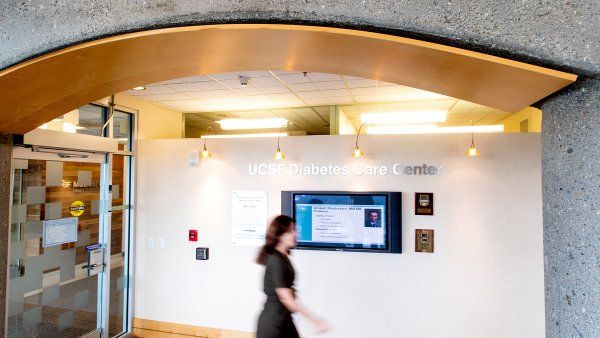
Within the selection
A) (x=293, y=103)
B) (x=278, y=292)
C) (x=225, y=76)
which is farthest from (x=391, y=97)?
(x=278, y=292)

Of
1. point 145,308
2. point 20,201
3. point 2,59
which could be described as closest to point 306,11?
point 2,59

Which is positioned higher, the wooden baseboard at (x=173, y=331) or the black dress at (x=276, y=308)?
the black dress at (x=276, y=308)

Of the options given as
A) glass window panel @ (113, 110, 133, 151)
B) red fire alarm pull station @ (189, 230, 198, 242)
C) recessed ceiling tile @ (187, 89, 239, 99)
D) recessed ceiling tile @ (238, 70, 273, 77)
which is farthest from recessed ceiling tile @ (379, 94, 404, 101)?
glass window panel @ (113, 110, 133, 151)

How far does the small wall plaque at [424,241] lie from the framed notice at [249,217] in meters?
1.92

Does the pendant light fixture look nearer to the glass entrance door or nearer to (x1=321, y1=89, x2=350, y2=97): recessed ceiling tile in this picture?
(x1=321, y1=89, x2=350, y2=97): recessed ceiling tile

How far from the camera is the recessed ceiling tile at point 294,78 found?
410 cm

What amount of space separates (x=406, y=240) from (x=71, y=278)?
12.8ft

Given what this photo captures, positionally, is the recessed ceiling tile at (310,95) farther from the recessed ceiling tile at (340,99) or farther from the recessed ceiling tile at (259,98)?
the recessed ceiling tile at (259,98)

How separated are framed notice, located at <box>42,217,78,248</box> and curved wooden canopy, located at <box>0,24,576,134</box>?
6.84 feet

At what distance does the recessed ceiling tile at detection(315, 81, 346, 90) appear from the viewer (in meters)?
4.39

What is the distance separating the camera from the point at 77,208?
412cm

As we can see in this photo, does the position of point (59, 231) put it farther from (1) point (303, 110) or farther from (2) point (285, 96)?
(1) point (303, 110)

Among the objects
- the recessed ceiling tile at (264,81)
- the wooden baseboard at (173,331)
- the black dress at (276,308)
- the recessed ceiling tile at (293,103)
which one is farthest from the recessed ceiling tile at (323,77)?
the wooden baseboard at (173,331)

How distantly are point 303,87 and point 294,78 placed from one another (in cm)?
43
